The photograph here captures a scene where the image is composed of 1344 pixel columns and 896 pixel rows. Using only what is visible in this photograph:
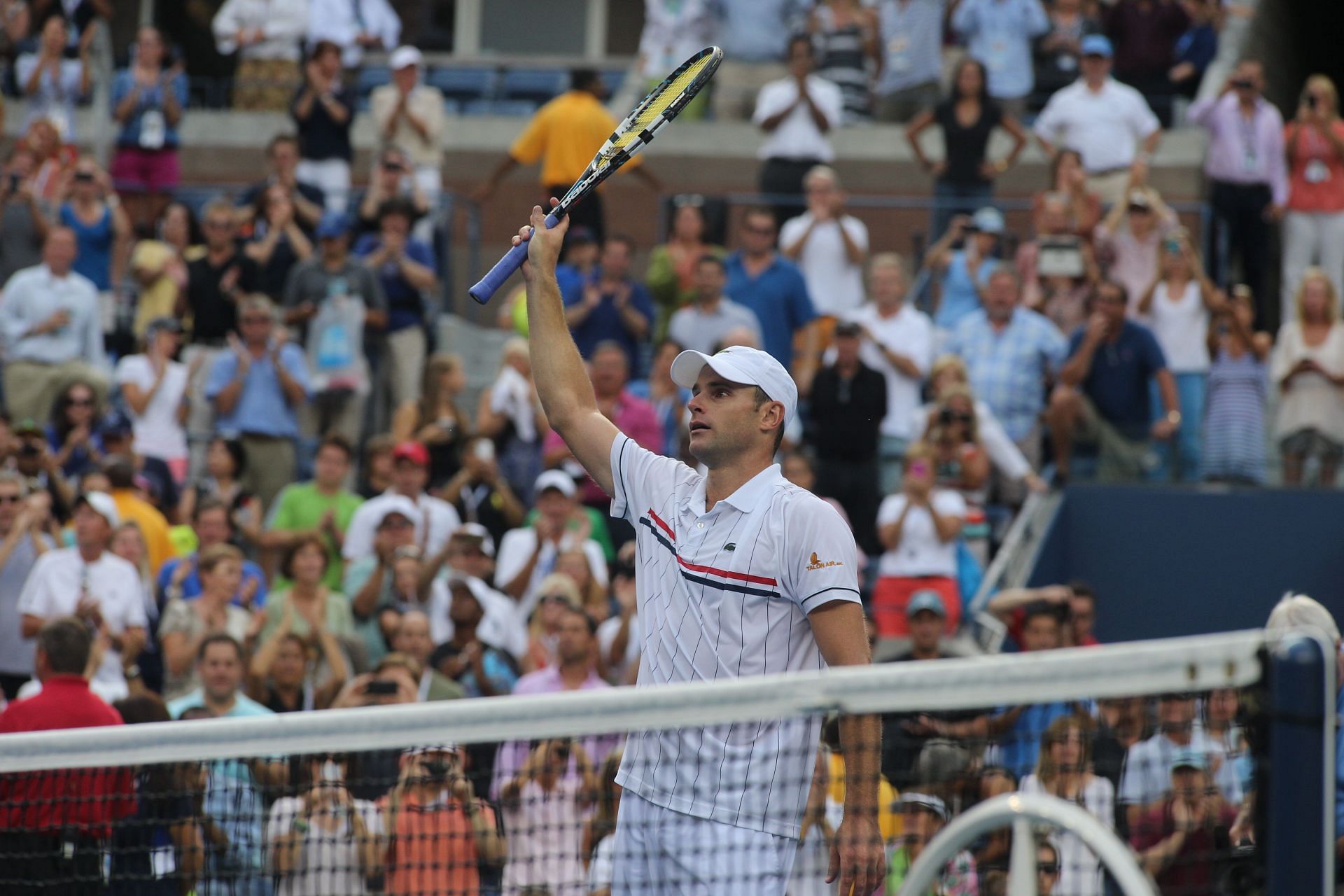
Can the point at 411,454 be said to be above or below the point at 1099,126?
below

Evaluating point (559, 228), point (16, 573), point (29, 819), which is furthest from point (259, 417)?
point (559, 228)

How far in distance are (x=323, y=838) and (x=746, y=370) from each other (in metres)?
1.93

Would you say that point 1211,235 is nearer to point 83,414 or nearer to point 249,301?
point 249,301

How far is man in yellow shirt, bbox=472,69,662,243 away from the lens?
15.7m

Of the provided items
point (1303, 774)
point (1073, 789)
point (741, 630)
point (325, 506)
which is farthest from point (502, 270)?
point (325, 506)

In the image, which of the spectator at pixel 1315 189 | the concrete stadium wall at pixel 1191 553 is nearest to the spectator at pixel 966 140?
the spectator at pixel 1315 189

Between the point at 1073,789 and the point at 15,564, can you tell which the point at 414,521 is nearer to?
the point at 15,564

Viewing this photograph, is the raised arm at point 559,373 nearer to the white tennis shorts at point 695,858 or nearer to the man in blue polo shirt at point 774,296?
the white tennis shorts at point 695,858

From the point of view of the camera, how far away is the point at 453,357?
1362 centimetres

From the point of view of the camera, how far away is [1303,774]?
13.3 ft

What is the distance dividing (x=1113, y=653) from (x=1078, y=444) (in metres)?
9.30

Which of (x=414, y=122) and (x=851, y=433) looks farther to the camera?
(x=414, y=122)

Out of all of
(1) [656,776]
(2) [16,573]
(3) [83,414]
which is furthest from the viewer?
(3) [83,414]

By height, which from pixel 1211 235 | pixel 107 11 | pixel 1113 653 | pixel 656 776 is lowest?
pixel 656 776
